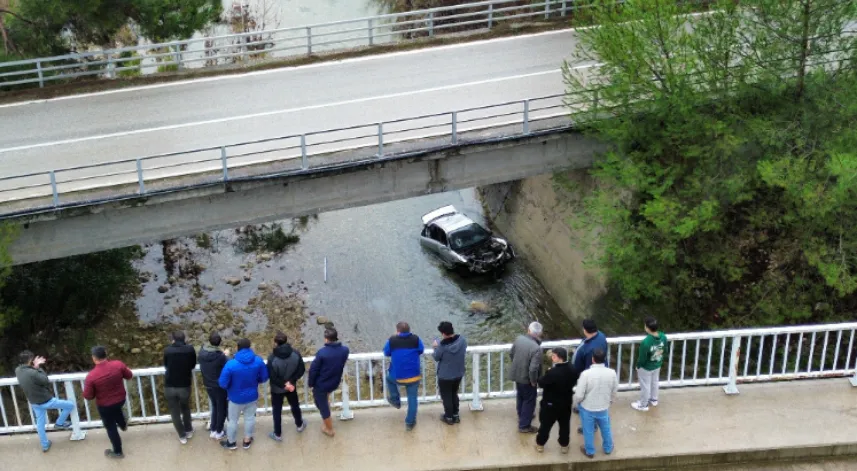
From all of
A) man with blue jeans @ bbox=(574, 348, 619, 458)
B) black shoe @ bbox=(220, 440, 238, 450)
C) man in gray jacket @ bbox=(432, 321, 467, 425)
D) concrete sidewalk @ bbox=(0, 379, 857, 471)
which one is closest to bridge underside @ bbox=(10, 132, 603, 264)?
concrete sidewalk @ bbox=(0, 379, 857, 471)

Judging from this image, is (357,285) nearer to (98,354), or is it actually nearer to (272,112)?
(272,112)

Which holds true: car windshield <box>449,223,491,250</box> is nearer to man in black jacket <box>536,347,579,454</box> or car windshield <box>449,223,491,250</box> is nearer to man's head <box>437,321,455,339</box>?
man's head <box>437,321,455,339</box>

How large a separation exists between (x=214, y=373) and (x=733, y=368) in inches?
267

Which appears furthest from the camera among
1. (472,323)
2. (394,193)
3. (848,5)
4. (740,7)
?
(472,323)

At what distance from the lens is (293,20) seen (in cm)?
3397

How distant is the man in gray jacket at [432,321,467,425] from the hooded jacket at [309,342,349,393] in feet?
3.75

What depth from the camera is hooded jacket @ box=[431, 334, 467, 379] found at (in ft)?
35.3

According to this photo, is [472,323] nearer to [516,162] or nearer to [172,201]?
[516,162]

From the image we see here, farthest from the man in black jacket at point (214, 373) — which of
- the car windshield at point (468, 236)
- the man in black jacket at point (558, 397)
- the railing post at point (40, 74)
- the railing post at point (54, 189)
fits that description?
the railing post at point (40, 74)

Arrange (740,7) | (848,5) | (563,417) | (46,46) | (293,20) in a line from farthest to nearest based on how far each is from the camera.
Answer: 1. (293,20)
2. (46,46)
3. (740,7)
4. (848,5)
5. (563,417)

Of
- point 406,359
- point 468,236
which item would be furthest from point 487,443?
point 468,236

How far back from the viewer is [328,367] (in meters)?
10.7

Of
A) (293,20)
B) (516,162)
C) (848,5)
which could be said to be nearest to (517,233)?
(516,162)

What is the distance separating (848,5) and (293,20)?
902 inches
